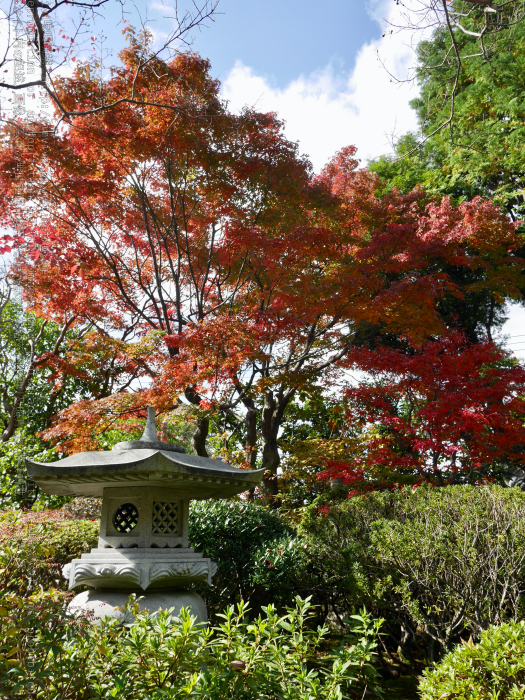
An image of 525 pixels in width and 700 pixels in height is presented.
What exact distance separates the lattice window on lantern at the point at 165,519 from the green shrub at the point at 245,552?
5.01ft

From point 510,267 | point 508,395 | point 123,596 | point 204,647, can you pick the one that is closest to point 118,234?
point 123,596

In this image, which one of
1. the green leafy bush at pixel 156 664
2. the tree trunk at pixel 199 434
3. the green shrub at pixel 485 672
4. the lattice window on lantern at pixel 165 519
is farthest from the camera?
the tree trunk at pixel 199 434

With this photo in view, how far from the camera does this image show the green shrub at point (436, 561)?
11.8ft

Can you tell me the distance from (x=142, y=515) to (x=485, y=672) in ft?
7.99

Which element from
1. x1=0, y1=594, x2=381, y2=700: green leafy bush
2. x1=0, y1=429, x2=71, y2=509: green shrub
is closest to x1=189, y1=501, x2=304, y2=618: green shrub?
x1=0, y1=594, x2=381, y2=700: green leafy bush

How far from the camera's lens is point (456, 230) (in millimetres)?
9328

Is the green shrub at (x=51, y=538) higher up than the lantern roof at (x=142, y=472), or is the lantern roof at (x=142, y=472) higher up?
the lantern roof at (x=142, y=472)

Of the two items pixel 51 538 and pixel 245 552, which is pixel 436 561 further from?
pixel 51 538

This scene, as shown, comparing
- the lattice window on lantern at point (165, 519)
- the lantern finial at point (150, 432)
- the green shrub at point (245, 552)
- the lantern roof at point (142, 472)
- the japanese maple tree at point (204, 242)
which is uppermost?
the japanese maple tree at point (204, 242)

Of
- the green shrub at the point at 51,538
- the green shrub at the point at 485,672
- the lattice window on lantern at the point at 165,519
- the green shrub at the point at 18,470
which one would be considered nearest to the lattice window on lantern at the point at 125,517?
the lattice window on lantern at the point at 165,519

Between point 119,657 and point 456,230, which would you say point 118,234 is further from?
point 119,657

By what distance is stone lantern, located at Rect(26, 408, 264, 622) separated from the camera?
3.32m

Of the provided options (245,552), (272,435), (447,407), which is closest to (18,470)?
(272,435)

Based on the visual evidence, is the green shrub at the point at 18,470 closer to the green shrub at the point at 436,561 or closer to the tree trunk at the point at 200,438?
the tree trunk at the point at 200,438
